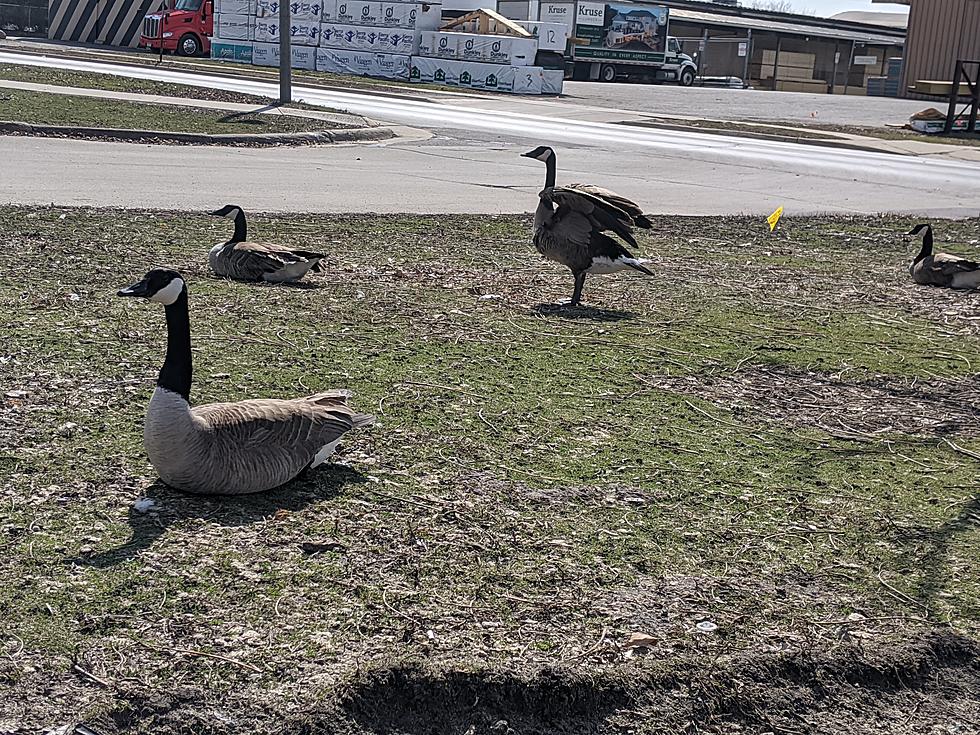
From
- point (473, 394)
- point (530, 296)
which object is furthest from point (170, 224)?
point (473, 394)

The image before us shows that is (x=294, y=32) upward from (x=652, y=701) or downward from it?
upward

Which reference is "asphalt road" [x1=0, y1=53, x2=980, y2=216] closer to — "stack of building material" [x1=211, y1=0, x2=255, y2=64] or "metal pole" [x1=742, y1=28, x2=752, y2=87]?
"stack of building material" [x1=211, y1=0, x2=255, y2=64]

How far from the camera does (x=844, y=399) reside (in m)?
6.52

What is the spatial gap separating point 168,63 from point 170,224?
30.8m

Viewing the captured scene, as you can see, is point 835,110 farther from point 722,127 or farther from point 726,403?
point 726,403

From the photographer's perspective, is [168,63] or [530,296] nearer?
[530,296]

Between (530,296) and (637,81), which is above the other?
(637,81)

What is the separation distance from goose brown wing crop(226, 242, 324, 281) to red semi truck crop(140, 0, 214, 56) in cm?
4075

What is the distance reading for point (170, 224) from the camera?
421 inches

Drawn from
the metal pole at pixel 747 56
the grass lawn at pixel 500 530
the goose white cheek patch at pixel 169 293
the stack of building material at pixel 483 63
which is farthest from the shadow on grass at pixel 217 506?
the metal pole at pixel 747 56

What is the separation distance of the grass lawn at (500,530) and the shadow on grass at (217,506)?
0.02 metres

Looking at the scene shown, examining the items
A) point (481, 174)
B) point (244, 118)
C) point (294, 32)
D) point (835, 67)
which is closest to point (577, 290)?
point (481, 174)

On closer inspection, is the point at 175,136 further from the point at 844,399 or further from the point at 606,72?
the point at 606,72

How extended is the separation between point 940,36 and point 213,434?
47605 millimetres
